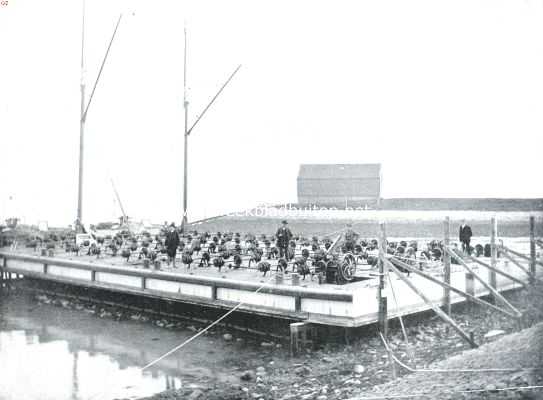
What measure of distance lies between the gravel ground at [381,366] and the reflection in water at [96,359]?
28.8 inches

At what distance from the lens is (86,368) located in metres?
11.0

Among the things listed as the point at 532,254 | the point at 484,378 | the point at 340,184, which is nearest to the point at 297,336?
the point at 484,378

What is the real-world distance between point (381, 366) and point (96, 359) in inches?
240

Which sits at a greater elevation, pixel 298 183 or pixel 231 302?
pixel 298 183

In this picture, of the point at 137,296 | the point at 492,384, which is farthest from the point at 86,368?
the point at 492,384

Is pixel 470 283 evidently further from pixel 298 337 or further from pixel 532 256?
pixel 298 337

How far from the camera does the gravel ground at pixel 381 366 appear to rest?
7652 mm

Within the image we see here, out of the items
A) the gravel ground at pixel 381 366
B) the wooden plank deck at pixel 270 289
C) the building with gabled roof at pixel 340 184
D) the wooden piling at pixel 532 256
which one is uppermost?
the building with gabled roof at pixel 340 184

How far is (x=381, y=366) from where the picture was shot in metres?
10.2

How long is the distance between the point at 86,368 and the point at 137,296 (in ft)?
17.7

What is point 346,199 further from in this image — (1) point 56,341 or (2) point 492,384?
(2) point 492,384

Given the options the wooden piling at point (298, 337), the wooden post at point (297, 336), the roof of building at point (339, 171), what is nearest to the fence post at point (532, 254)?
the wooden piling at point (298, 337)

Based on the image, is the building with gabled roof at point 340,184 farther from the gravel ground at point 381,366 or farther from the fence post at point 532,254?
the gravel ground at point 381,366

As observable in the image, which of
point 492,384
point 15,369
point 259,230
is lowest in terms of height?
point 15,369
